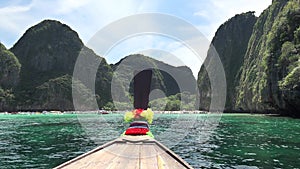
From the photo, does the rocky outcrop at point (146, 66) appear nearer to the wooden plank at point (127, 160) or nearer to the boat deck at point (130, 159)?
the boat deck at point (130, 159)

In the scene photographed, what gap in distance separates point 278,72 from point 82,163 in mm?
87214

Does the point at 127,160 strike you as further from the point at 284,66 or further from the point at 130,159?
the point at 284,66

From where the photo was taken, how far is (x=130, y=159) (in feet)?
34.3

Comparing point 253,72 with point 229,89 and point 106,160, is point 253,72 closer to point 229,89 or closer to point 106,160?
point 229,89

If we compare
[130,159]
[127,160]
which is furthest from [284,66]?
[127,160]

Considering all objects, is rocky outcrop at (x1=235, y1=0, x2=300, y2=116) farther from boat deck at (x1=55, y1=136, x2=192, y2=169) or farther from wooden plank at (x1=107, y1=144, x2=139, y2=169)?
wooden plank at (x1=107, y1=144, x2=139, y2=169)

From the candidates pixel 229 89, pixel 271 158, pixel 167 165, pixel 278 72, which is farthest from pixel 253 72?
pixel 167 165

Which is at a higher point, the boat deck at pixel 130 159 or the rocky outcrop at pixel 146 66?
the rocky outcrop at pixel 146 66

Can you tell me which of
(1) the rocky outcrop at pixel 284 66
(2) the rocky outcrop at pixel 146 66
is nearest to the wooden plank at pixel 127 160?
(2) the rocky outcrop at pixel 146 66

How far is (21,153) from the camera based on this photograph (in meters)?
19.6

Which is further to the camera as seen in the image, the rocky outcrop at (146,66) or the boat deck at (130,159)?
the rocky outcrop at (146,66)

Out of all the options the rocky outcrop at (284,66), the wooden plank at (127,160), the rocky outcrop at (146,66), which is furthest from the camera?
the rocky outcrop at (284,66)

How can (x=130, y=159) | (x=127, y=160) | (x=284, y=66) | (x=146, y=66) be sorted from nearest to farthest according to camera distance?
(x=127, y=160) < (x=130, y=159) < (x=146, y=66) < (x=284, y=66)

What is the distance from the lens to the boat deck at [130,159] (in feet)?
30.7
